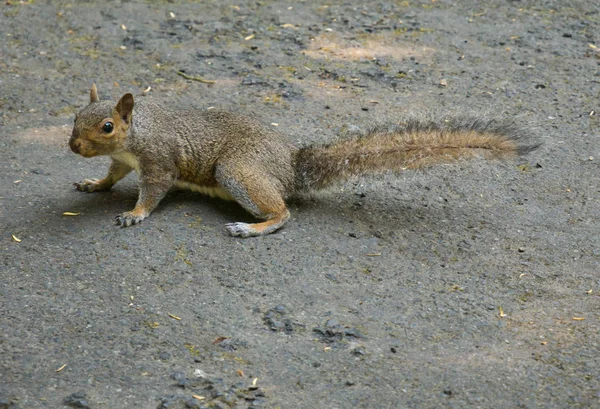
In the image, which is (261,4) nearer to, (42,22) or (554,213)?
(42,22)

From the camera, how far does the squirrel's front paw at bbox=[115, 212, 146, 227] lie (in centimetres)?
430

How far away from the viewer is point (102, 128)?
423cm

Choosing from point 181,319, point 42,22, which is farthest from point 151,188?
point 42,22

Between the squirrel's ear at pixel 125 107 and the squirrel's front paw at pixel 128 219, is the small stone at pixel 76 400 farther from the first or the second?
the squirrel's ear at pixel 125 107

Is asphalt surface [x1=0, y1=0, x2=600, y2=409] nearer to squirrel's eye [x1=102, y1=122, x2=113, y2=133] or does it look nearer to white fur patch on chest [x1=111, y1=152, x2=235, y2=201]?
white fur patch on chest [x1=111, y1=152, x2=235, y2=201]

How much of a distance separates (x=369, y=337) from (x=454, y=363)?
1.23 ft

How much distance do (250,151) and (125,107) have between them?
688 mm

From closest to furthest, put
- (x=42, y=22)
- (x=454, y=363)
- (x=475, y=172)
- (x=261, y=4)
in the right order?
1. (x=454, y=363)
2. (x=475, y=172)
3. (x=42, y=22)
4. (x=261, y=4)

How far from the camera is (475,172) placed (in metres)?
5.19

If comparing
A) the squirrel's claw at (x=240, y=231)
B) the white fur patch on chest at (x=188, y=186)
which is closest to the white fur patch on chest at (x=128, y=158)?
the white fur patch on chest at (x=188, y=186)

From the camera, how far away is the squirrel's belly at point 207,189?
4.53 metres

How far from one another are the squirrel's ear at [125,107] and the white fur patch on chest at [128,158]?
0.20 metres

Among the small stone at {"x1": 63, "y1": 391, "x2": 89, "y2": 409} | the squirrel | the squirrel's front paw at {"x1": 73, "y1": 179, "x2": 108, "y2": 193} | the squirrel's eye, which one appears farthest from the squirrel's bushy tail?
the small stone at {"x1": 63, "y1": 391, "x2": 89, "y2": 409}

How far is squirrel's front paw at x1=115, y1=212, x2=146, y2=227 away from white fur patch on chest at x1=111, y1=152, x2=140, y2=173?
0.28 m
